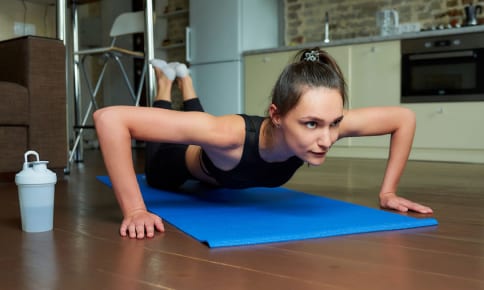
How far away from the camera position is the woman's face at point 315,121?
129 centimetres

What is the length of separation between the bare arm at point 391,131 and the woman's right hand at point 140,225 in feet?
2.08

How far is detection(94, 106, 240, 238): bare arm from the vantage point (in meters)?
1.36

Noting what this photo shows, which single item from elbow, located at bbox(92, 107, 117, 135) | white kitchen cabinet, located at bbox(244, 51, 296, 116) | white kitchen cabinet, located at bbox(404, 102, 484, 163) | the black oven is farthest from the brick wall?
elbow, located at bbox(92, 107, 117, 135)

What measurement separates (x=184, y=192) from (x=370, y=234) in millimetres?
992

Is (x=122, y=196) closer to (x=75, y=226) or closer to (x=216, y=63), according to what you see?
(x=75, y=226)

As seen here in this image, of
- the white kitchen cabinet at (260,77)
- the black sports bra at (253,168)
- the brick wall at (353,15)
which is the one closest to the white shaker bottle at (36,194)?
the black sports bra at (253,168)

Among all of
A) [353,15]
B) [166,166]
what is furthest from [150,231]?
[353,15]

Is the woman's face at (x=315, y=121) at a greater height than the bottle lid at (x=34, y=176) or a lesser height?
greater

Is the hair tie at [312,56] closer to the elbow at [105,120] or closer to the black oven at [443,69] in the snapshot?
the elbow at [105,120]

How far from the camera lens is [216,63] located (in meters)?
5.55

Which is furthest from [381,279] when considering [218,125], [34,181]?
[34,181]

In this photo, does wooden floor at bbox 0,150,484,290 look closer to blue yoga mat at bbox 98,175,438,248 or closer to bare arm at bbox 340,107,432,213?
blue yoga mat at bbox 98,175,438,248

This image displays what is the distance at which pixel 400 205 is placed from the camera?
1.64 metres

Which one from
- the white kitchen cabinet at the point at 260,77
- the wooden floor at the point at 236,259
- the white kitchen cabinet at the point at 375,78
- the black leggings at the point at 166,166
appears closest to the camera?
the wooden floor at the point at 236,259
